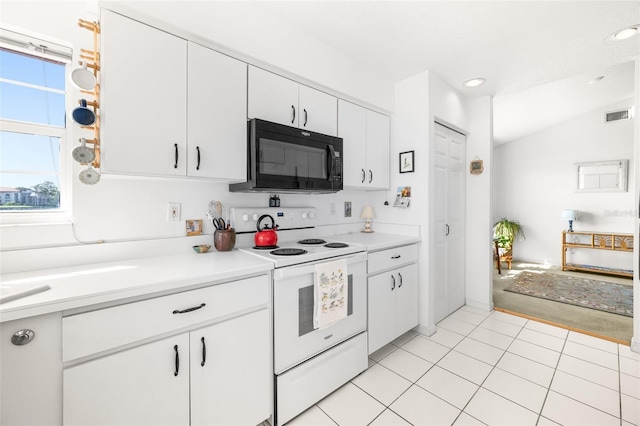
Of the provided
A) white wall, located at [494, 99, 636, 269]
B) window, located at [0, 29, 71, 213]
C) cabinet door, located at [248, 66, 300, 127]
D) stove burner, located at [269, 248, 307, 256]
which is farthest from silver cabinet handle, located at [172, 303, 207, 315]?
white wall, located at [494, 99, 636, 269]

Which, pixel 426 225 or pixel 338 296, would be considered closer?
pixel 338 296

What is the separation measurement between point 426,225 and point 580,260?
16.1 ft

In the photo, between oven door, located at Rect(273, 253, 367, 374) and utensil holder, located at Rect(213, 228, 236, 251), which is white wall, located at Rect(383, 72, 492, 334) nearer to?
oven door, located at Rect(273, 253, 367, 374)

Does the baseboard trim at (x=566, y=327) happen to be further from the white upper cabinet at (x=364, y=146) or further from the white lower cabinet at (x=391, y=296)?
the white upper cabinet at (x=364, y=146)

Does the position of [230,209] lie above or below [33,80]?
below

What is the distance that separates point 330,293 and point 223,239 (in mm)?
815

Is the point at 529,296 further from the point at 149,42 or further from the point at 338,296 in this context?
the point at 149,42

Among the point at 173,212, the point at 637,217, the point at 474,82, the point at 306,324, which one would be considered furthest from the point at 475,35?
the point at 173,212

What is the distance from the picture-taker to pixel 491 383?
194 centimetres

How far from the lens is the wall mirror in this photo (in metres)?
4.86

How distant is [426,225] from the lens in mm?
2617

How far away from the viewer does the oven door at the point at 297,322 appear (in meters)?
1.56

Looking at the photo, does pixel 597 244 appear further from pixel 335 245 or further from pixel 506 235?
pixel 335 245

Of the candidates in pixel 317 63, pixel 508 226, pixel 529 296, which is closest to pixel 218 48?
pixel 317 63
